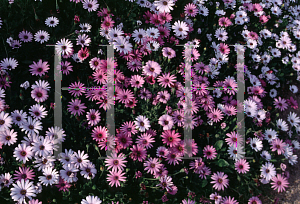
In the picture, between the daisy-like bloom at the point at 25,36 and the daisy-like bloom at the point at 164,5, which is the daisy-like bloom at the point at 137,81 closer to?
the daisy-like bloom at the point at 164,5

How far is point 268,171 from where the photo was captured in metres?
3.80

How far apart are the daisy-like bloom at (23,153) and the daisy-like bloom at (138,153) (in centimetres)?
128

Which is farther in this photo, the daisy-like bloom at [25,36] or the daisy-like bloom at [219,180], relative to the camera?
the daisy-like bloom at [25,36]

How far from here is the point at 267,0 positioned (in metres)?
5.86

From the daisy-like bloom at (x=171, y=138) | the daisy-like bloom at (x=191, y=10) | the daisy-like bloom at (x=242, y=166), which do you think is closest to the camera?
the daisy-like bloom at (x=171, y=138)

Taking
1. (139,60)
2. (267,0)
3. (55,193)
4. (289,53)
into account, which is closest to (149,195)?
(55,193)

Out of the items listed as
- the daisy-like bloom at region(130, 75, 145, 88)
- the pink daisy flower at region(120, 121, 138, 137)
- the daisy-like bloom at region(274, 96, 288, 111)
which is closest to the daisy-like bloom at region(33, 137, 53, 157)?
the pink daisy flower at region(120, 121, 138, 137)

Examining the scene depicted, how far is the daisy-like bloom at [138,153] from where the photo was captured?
336 cm

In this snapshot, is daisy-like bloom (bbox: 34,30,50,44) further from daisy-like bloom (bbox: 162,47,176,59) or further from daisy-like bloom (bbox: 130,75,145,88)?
daisy-like bloom (bbox: 162,47,176,59)

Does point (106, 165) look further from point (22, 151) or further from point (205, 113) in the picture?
point (205, 113)

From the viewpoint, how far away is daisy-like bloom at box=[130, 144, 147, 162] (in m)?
3.36

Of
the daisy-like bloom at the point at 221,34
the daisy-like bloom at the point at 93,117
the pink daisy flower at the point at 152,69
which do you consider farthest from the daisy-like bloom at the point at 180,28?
the daisy-like bloom at the point at 93,117

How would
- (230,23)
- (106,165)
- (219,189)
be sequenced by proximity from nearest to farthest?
(106,165) < (219,189) < (230,23)

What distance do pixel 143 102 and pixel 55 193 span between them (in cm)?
178
